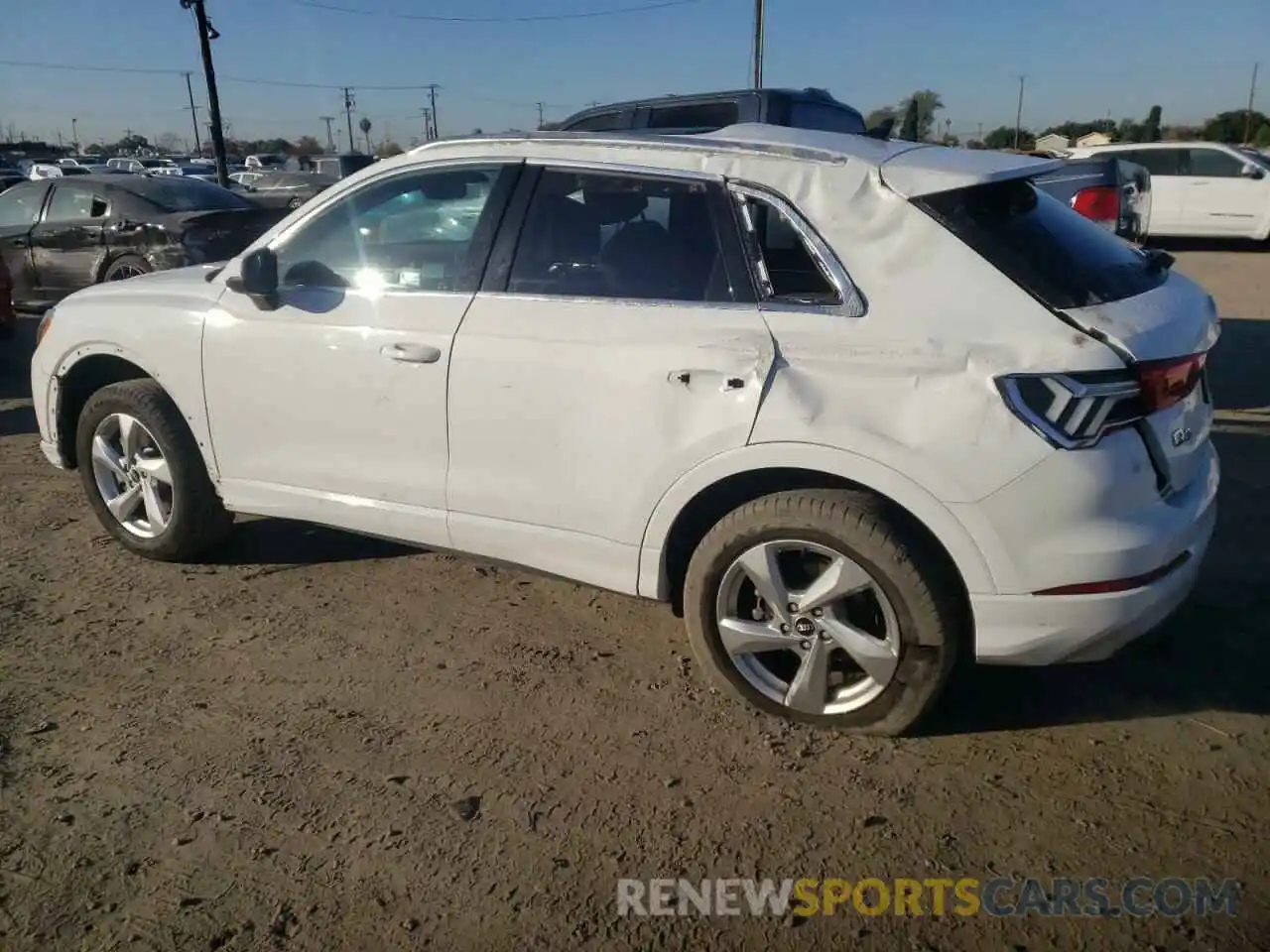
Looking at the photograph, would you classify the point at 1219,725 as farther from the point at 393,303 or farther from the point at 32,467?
the point at 32,467

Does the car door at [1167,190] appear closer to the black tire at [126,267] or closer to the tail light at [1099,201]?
the tail light at [1099,201]

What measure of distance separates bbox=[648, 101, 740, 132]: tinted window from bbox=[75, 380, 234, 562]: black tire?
16.4ft

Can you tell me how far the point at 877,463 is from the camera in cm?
279

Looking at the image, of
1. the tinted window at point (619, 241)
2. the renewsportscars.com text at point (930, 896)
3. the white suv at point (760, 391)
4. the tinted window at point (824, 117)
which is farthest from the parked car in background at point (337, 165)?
the renewsportscars.com text at point (930, 896)

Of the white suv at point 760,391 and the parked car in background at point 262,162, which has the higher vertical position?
the parked car in background at point 262,162

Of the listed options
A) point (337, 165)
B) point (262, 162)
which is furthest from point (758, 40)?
point (262, 162)

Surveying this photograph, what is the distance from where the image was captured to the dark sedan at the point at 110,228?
9.46m

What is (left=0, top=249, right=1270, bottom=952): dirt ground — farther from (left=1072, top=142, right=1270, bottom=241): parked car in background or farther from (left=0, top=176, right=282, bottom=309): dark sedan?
(left=1072, top=142, right=1270, bottom=241): parked car in background

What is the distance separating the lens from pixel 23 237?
1030 centimetres

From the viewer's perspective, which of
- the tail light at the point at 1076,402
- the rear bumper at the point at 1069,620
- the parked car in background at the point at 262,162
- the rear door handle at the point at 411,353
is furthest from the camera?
the parked car in background at the point at 262,162

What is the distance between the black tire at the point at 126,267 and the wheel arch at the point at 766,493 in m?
7.99

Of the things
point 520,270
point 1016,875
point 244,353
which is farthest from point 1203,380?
point 244,353

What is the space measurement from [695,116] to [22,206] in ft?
23.5

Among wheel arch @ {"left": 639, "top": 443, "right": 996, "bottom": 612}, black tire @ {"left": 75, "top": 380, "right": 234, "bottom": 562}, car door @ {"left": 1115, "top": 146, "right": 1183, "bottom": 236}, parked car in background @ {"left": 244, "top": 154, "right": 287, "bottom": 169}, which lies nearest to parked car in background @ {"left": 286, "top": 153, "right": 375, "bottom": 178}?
car door @ {"left": 1115, "top": 146, "right": 1183, "bottom": 236}
